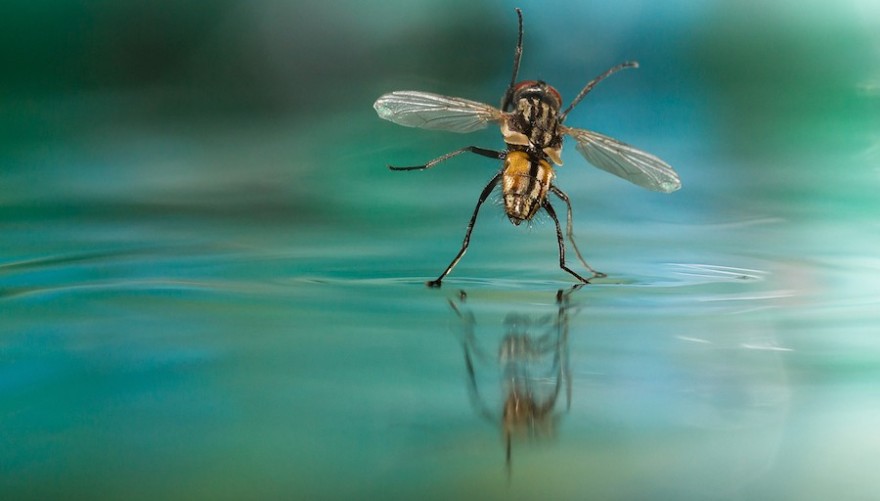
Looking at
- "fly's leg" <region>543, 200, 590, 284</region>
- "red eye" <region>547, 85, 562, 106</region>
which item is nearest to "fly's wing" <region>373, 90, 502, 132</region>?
"red eye" <region>547, 85, 562, 106</region>

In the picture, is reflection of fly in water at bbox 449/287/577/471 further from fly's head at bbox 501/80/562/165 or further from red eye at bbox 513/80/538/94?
red eye at bbox 513/80/538/94

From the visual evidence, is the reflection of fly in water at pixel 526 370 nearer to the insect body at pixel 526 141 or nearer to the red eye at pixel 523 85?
the insect body at pixel 526 141

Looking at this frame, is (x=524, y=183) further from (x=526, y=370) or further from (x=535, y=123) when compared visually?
(x=526, y=370)

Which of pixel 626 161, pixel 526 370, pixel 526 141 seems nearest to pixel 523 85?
pixel 526 141

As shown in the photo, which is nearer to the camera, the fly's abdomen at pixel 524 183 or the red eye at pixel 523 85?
the fly's abdomen at pixel 524 183

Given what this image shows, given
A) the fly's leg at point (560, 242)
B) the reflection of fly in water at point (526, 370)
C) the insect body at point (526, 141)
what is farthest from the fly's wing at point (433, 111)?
the reflection of fly in water at point (526, 370)

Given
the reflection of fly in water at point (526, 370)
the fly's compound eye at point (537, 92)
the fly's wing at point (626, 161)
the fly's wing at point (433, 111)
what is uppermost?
the fly's compound eye at point (537, 92)

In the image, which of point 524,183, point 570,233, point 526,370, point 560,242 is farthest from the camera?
point 570,233

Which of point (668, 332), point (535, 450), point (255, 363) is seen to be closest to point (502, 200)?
point (668, 332)
